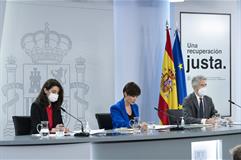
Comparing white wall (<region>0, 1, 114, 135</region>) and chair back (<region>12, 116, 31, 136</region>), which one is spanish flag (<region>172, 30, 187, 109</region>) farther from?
chair back (<region>12, 116, 31, 136</region>)

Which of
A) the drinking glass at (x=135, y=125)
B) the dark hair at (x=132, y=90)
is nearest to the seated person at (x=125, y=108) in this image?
the dark hair at (x=132, y=90)

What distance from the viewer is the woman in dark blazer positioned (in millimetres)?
4934

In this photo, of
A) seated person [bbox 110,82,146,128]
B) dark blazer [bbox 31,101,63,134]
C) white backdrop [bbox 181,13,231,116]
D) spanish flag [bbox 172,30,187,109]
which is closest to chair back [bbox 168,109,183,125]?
seated person [bbox 110,82,146,128]

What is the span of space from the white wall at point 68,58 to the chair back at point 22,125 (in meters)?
2.20

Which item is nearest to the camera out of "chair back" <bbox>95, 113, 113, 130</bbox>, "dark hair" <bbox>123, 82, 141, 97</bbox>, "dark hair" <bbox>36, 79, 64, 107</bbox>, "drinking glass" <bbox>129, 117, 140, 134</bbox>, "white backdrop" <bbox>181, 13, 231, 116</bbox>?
"drinking glass" <bbox>129, 117, 140, 134</bbox>

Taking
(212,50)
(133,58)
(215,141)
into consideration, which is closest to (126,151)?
(215,141)

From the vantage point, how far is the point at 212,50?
8594mm

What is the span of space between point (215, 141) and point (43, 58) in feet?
10.8

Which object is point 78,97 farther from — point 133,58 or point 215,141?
point 215,141

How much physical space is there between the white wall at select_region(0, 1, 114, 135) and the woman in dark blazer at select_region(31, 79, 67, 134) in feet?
7.12

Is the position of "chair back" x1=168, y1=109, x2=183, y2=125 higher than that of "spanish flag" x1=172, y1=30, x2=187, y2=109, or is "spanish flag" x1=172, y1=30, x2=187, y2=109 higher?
"spanish flag" x1=172, y1=30, x2=187, y2=109

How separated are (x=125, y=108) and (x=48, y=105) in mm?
906

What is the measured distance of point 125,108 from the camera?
18.2 ft

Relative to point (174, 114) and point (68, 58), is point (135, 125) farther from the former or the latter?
point (68, 58)
